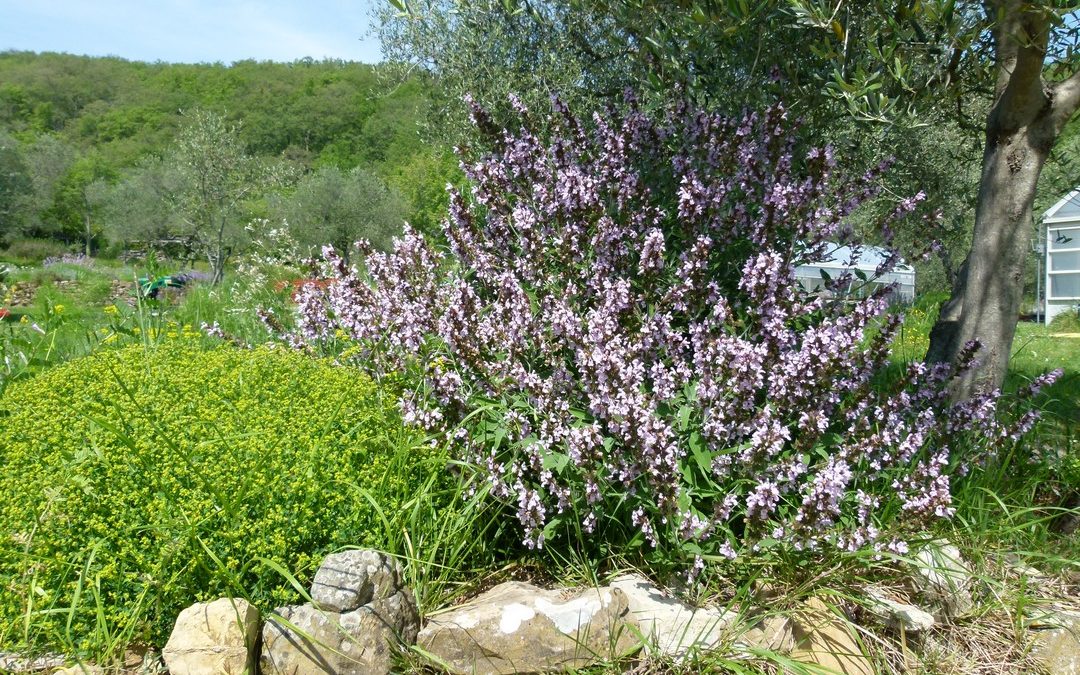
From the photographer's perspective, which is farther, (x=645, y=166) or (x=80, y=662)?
(x=645, y=166)

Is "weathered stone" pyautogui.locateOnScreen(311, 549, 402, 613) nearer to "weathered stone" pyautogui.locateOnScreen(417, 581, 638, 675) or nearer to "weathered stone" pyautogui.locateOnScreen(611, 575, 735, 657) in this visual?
"weathered stone" pyautogui.locateOnScreen(417, 581, 638, 675)

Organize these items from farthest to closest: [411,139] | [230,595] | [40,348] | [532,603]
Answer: [411,139]
[40,348]
[532,603]
[230,595]

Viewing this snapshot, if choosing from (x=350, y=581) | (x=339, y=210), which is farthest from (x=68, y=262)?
(x=350, y=581)

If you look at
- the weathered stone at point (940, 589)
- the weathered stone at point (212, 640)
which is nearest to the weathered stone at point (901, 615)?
the weathered stone at point (940, 589)

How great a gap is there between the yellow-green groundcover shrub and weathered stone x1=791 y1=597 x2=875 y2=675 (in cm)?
180

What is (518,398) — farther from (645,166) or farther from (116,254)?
(116,254)

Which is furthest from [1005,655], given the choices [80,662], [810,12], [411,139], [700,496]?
[411,139]

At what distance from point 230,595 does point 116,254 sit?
240 feet

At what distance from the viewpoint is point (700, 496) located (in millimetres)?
3262

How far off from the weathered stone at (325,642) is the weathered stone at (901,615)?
6.87 feet

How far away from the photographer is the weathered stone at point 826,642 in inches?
119

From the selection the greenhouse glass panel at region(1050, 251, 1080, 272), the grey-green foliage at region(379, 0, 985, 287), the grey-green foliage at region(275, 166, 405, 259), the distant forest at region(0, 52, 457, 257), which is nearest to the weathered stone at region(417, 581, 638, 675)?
the grey-green foliage at region(379, 0, 985, 287)

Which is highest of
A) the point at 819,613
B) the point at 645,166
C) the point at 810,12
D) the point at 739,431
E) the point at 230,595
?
the point at 810,12

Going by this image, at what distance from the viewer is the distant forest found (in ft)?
134
